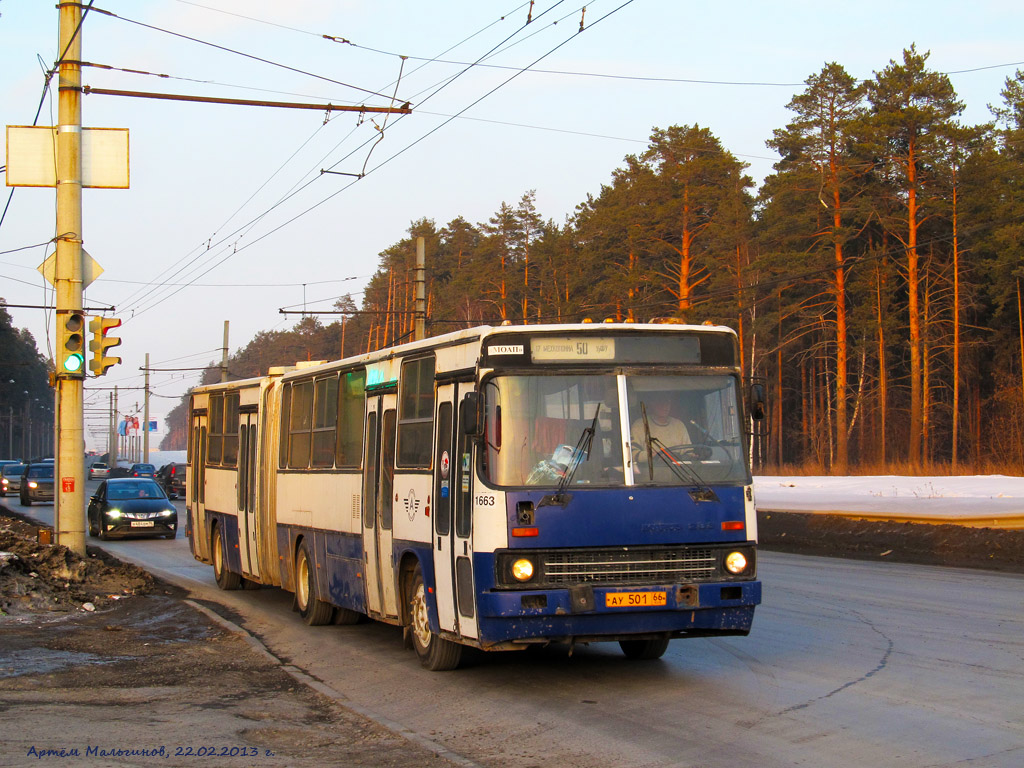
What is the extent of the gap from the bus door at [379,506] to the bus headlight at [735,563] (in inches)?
125

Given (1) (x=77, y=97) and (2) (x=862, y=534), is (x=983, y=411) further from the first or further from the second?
(1) (x=77, y=97)

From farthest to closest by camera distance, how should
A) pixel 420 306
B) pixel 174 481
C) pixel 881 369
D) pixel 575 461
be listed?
1. pixel 881 369
2. pixel 174 481
3. pixel 420 306
4. pixel 575 461

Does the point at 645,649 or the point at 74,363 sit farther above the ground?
the point at 74,363

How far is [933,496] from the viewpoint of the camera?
32.2 metres

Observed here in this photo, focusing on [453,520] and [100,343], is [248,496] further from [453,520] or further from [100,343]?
[453,520]

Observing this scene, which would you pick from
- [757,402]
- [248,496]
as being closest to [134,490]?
[248,496]

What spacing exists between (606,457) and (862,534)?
16.2m

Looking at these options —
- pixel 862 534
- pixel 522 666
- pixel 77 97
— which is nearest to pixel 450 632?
pixel 522 666

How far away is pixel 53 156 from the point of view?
17.3 metres

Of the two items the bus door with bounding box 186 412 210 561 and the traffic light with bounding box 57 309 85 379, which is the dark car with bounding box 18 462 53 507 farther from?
the traffic light with bounding box 57 309 85 379

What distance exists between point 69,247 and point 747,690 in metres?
11.9

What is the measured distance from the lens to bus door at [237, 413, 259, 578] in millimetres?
16469

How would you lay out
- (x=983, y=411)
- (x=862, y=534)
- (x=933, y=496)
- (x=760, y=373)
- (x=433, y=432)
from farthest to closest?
(x=760, y=373)
(x=983, y=411)
(x=933, y=496)
(x=862, y=534)
(x=433, y=432)

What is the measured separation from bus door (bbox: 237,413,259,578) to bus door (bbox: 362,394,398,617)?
4895 mm
